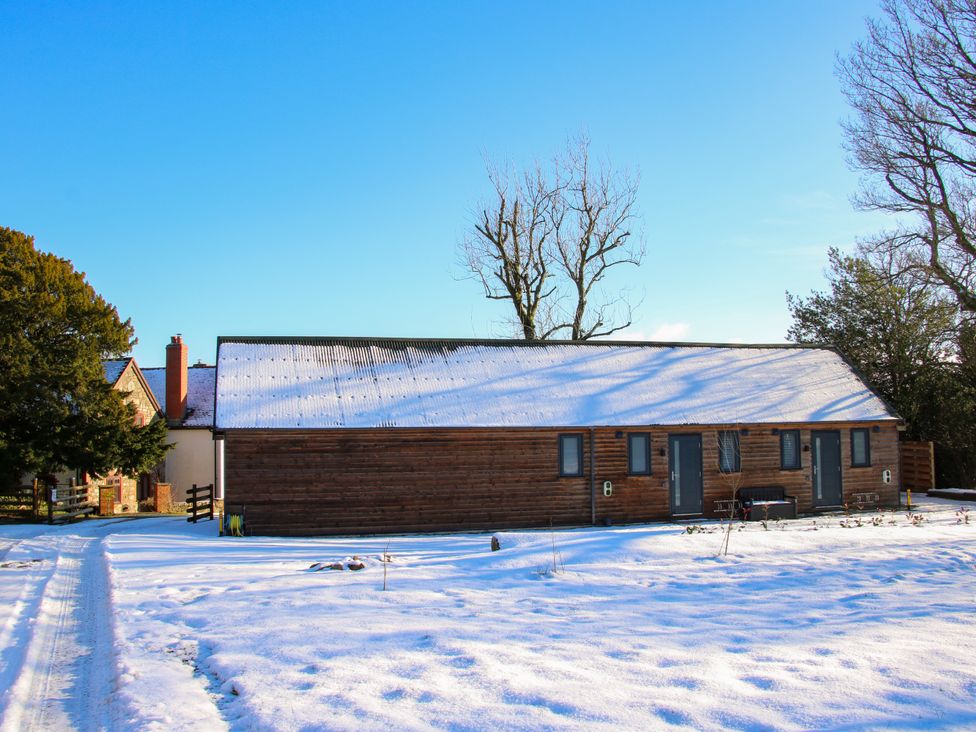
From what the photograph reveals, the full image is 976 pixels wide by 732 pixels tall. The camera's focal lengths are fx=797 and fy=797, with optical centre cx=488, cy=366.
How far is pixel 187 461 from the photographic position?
116 ft

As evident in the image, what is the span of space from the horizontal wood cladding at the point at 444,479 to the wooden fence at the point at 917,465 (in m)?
10.0

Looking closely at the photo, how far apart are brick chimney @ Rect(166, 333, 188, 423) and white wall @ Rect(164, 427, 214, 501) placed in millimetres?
892

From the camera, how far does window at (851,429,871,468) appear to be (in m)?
23.8

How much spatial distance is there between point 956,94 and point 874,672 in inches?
826

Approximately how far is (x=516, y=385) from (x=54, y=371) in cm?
1439

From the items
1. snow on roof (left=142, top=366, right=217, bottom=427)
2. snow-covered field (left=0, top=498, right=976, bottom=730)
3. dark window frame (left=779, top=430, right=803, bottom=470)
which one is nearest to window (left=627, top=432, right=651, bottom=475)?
dark window frame (left=779, top=430, right=803, bottom=470)

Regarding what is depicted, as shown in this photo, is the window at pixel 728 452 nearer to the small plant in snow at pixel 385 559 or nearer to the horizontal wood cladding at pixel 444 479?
the horizontal wood cladding at pixel 444 479

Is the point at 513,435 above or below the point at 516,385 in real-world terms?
below

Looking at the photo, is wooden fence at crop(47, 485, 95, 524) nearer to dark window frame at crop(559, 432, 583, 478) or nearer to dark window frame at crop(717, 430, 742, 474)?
dark window frame at crop(559, 432, 583, 478)

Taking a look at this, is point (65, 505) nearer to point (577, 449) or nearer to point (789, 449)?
point (577, 449)

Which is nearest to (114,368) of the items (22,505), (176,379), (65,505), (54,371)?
(176,379)

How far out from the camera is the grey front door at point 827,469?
23250 millimetres

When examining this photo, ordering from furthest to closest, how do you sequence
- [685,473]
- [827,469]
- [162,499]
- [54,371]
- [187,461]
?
[187,461], [162,499], [54,371], [827,469], [685,473]

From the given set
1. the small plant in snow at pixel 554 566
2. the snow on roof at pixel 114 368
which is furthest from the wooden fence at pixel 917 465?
the snow on roof at pixel 114 368
